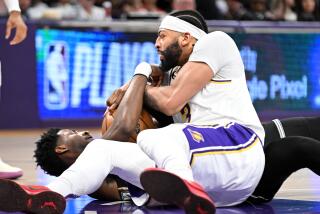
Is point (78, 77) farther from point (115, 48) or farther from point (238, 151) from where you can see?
point (238, 151)

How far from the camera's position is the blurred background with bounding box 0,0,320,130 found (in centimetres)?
1061

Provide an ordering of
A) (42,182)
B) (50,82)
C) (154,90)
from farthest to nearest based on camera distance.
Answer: (50,82) < (42,182) < (154,90)

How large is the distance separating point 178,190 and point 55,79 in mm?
6702

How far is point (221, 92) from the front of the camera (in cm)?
486

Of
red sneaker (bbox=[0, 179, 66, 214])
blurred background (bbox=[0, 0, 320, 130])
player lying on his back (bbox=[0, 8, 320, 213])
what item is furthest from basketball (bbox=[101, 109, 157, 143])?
blurred background (bbox=[0, 0, 320, 130])

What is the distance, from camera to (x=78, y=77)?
10.7m

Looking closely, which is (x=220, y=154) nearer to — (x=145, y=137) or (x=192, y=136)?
(x=192, y=136)

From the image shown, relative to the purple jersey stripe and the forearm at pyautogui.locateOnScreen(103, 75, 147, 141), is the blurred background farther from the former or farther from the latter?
the purple jersey stripe

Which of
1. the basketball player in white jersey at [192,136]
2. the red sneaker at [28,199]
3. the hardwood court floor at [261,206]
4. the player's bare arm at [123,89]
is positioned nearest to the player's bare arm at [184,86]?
the basketball player in white jersey at [192,136]

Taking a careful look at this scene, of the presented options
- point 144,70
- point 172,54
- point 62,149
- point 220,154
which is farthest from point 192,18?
point 62,149

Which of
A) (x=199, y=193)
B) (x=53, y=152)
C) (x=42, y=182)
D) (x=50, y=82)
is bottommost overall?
(x=50, y=82)

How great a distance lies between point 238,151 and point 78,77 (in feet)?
20.3

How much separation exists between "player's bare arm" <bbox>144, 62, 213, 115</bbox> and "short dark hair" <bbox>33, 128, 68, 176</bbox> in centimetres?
73

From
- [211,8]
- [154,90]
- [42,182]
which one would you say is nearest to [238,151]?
[154,90]
